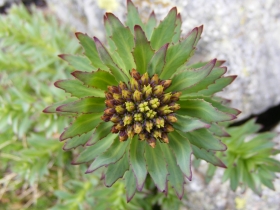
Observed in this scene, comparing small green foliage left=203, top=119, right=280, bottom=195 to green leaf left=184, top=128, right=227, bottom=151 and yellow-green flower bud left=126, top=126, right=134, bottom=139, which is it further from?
yellow-green flower bud left=126, top=126, right=134, bottom=139

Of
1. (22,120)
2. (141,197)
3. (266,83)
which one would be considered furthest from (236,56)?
(22,120)

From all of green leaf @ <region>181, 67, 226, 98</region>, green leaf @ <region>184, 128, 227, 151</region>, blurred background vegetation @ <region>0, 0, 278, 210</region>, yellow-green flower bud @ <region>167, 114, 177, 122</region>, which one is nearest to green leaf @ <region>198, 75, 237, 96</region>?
green leaf @ <region>181, 67, 226, 98</region>

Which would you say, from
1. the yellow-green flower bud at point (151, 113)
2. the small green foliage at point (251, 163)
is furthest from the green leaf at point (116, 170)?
the small green foliage at point (251, 163)

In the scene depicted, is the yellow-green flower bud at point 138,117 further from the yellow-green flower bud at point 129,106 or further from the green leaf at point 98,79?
the green leaf at point 98,79

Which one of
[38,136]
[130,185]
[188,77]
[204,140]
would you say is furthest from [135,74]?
[38,136]

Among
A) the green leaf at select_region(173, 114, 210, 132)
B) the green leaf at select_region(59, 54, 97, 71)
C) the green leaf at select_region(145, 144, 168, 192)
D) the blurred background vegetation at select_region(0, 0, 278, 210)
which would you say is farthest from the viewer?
the blurred background vegetation at select_region(0, 0, 278, 210)

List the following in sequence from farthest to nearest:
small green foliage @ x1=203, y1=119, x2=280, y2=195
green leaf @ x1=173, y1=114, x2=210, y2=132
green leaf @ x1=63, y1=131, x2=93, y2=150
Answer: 1. small green foliage @ x1=203, y1=119, x2=280, y2=195
2. green leaf @ x1=63, y1=131, x2=93, y2=150
3. green leaf @ x1=173, y1=114, x2=210, y2=132
